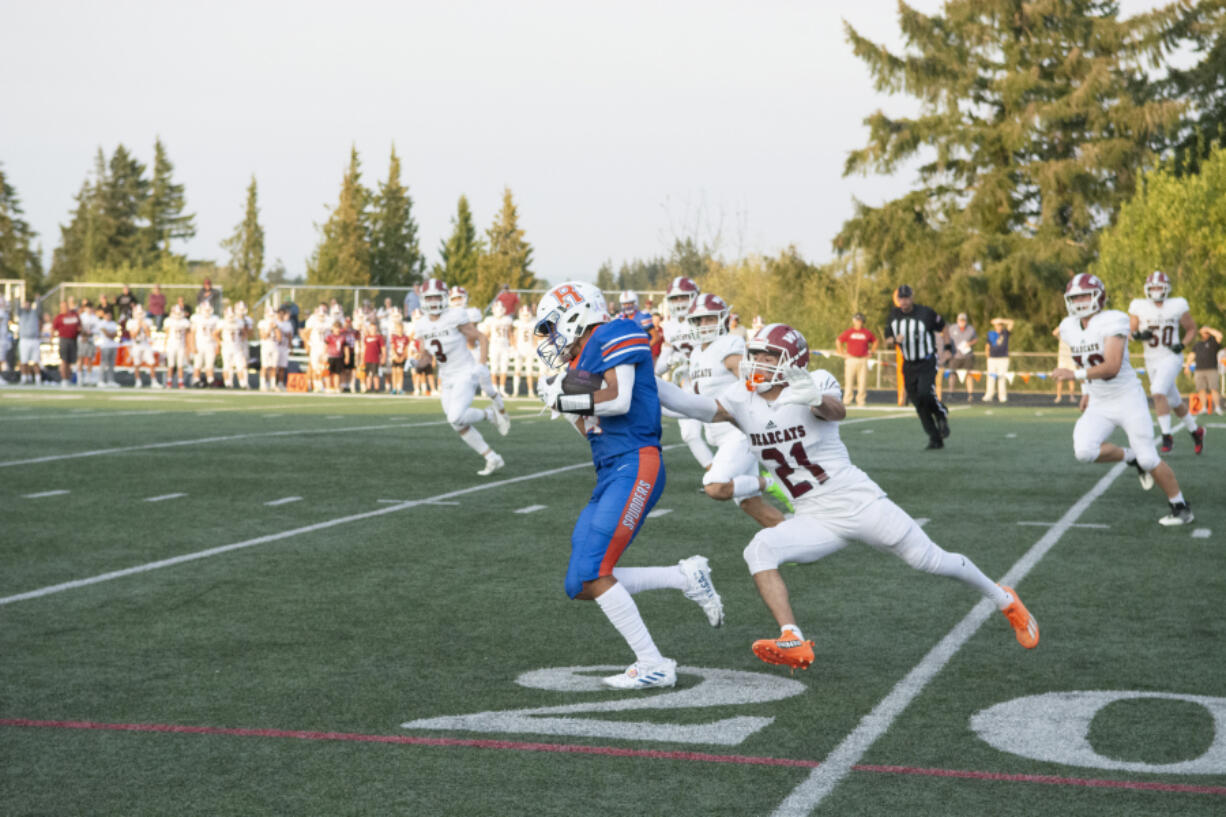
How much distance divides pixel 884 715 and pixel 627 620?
1.01m

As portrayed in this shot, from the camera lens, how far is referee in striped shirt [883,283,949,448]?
1633cm

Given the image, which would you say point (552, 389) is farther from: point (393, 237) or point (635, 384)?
point (393, 237)

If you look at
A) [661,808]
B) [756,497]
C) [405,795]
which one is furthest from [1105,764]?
[756,497]

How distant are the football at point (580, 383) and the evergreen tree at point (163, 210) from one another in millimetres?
89587

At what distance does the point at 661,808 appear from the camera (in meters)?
3.94

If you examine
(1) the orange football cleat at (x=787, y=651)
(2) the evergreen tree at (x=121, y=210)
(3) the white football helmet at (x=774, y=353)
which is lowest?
(1) the orange football cleat at (x=787, y=651)

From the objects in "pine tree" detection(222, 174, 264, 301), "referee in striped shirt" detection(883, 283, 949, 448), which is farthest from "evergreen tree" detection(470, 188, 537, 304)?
"referee in striped shirt" detection(883, 283, 949, 448)

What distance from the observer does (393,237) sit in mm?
75000

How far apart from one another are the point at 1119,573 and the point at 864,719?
3.64m

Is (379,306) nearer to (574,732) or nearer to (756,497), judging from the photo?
(756,497)

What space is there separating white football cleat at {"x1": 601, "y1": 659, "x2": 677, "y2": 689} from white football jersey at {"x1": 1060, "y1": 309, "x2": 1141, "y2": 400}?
5.81 meters

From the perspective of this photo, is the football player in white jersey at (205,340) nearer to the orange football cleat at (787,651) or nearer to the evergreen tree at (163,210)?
the orange football cleat at (787,651)

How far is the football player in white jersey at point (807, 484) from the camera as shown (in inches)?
224

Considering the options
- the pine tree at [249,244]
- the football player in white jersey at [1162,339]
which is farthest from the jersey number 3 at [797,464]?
the pine tree at [249,244]
